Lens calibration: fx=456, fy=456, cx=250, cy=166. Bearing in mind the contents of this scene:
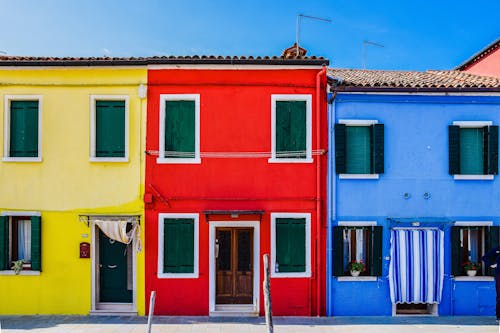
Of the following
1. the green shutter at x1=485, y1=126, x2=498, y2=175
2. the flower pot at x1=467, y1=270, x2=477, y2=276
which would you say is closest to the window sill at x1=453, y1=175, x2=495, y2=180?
the green shutter at x1=485, y1=126, x2=498, y2=175

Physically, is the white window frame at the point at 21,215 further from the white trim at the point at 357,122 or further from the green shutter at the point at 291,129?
the white trim at the point at 357,122

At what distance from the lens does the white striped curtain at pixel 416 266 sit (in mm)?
11359

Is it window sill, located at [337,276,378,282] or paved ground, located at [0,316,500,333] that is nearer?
paved ground, located at [0,316,500,333]

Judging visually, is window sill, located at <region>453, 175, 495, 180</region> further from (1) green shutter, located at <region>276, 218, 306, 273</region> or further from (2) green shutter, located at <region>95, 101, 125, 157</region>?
(2) green shutter, located at <region>95, 101, 125, 157</region>

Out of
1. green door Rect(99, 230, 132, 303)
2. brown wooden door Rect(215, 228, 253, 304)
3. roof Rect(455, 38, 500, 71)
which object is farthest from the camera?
roof Rect(455, 38, 500, 71)

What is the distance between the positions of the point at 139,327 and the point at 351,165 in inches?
251

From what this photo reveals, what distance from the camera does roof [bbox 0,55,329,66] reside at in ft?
37.0

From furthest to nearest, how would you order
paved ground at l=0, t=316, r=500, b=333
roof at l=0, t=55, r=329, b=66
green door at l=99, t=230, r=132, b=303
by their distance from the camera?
green door at l=99, t=230, r=132, b=303 < roof at l=0, t=55, r=329, b=66 < paved ground at l=0, t=316, r=500, b=333

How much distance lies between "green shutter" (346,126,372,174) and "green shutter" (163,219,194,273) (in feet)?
14.1

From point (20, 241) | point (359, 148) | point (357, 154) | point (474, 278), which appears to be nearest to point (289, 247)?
point (357, 154)

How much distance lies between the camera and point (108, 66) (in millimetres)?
11422

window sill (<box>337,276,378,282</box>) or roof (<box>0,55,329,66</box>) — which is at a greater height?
roof (<box>0,55,329,66</box>)

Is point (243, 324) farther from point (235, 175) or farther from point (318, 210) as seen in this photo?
point (235, 175)

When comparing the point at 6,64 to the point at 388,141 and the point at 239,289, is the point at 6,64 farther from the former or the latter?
the point at 388,141
